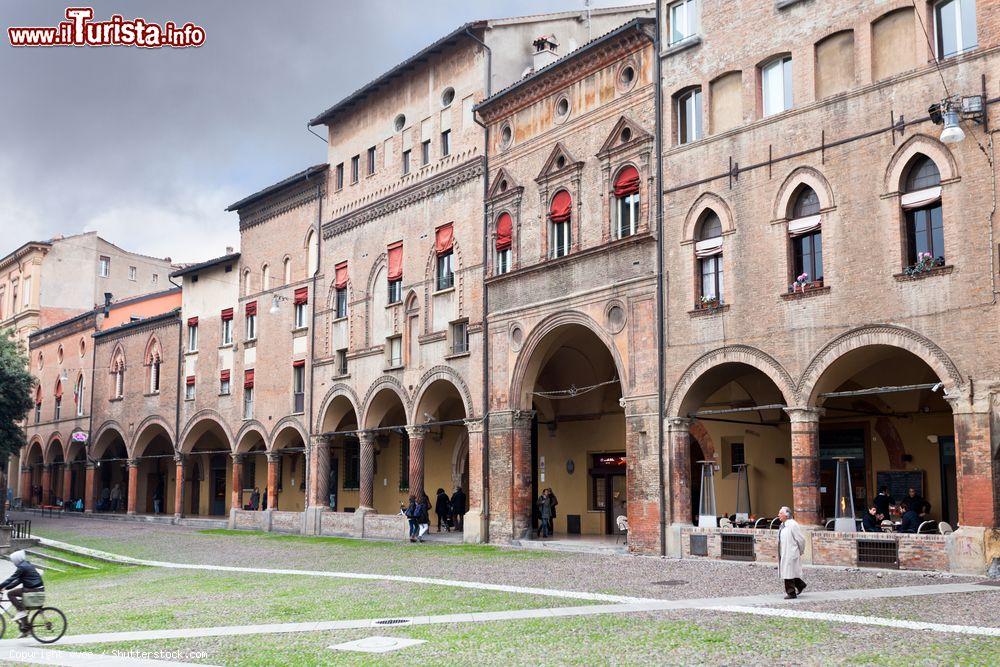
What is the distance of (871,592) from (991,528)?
306 centimetres

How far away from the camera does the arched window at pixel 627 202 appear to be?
25.3 m

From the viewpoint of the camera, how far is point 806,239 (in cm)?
2162

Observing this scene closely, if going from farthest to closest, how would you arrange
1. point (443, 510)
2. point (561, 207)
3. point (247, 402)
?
1. point (247, 402)
2. point (443, 510)
3. point (561, 207)

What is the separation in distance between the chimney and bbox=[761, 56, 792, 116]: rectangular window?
974cm

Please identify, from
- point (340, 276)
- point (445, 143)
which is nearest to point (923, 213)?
point (445, 143)

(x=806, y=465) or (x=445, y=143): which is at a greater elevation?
(x=445, y=143)

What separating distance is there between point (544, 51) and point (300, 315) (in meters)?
14.2

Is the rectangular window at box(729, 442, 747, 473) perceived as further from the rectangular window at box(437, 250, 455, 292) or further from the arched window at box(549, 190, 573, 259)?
the rectangular window at box(437, 250, 455, 292)

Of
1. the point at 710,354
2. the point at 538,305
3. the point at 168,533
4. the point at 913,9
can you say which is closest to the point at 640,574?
the point at 710,354

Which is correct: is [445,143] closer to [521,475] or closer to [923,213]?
[521,475]

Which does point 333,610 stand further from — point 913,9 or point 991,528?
point 913,9

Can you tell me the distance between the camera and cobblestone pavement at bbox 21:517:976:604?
17812 millimetres

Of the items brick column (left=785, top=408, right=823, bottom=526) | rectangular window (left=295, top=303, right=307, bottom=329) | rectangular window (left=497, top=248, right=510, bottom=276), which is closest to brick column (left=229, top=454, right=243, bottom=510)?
rectangular window (left=295, top=303, right=307, bottom=329)

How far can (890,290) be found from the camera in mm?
19625
